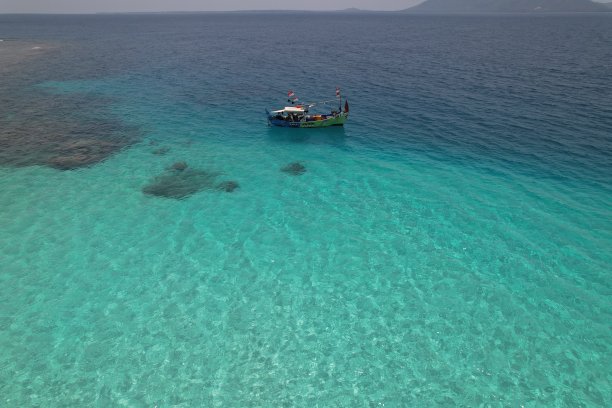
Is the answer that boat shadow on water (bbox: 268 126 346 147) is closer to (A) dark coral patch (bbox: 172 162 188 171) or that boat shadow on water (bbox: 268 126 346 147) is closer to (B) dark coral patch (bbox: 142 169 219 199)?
(A) dark coral patch (bbox: 172 162 188 171)

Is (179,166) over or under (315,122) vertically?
under

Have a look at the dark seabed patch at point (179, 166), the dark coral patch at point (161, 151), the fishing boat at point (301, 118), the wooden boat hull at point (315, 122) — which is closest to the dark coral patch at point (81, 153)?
the dark coral patch at point (161, 151)

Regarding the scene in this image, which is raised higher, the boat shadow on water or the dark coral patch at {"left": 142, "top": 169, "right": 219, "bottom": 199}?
the boat shadow on water

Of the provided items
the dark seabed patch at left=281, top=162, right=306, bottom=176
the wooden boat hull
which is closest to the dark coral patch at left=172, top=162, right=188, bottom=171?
the dark seabed patch at left=281, top=162, right=306, bottom=176

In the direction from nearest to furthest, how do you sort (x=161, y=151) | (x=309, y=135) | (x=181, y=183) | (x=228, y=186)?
(x=228, y=186) → (x=181, y=183) → (x=161, y=151) → (x=309, y=135)

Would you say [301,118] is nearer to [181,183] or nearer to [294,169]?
[294,169]

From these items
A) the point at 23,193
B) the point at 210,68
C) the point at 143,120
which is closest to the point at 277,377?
the point at 23,193

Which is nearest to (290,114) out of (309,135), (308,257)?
(309,135)

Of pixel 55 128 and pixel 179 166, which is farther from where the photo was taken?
pixel 55 128
